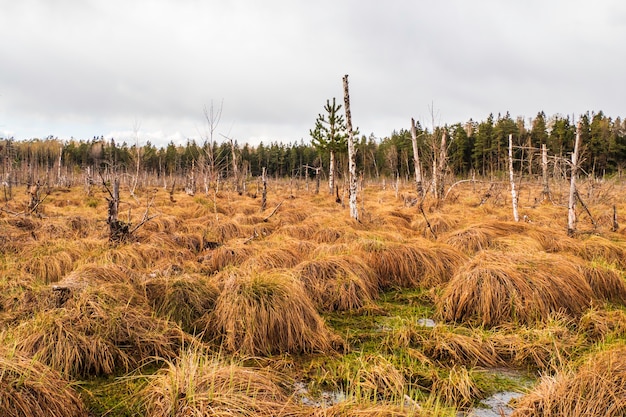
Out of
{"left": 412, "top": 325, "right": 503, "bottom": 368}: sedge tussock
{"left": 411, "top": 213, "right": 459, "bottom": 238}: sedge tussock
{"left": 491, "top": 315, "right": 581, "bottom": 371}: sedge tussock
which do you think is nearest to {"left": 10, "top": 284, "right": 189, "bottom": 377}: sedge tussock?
{"left": 412, "top": 325, "right": 503, "bottom": 368}: sedge tussock

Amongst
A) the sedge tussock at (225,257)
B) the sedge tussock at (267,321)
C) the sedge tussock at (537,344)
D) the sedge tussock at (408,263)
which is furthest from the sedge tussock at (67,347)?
the sedge tussock at (408,263)

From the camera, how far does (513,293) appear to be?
452 cm

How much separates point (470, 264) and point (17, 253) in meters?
8.24

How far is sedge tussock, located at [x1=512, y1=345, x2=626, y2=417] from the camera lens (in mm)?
2400

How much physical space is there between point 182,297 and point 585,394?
13.4 feet

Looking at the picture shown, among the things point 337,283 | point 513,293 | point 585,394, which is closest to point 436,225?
point 337,283

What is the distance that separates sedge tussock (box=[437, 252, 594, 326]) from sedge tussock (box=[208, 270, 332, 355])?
1.82 meters

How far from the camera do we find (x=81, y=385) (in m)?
3.19

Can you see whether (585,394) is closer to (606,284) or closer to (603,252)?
(606,284)

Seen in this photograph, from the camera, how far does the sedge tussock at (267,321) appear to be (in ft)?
12.8

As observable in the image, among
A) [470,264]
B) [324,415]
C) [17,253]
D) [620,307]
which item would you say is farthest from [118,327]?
[620,307]

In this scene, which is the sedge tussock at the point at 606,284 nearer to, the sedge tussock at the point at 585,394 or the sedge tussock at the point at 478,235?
the sedge tussock at the point at 478,235

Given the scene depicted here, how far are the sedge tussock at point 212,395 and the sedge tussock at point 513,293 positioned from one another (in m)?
2.78

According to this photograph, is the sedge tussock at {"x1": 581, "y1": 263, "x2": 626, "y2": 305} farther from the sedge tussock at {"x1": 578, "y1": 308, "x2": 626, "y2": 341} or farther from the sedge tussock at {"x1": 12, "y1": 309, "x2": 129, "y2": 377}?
the sedge tussock at {"x1": 12, "y1": 309, "x2": 129, "y2": 377}
